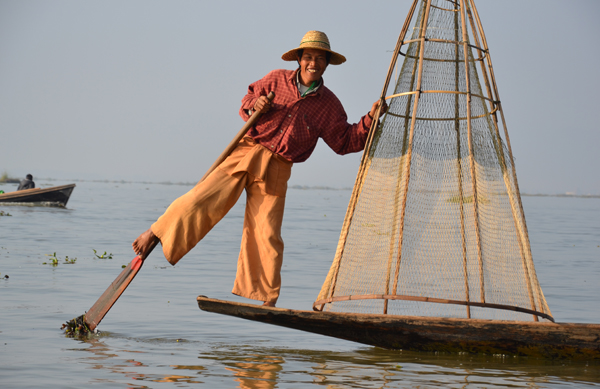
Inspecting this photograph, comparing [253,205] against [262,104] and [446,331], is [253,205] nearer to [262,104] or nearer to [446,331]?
[262,104]

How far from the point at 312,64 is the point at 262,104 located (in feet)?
1.24

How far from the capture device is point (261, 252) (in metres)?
3.97

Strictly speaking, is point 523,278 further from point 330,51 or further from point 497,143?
point 330,51

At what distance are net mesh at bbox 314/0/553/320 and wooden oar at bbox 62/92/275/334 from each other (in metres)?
0.74

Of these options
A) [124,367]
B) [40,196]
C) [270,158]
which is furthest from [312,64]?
[40,196]

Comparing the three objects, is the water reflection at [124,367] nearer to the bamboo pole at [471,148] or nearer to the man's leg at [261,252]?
the man's leg at [261,252]

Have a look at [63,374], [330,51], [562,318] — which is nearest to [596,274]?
[562,318]

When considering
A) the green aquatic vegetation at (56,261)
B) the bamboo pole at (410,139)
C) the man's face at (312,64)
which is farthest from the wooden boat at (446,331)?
the green aquatic vegetation at (56,261)

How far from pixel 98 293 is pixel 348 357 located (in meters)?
2.56

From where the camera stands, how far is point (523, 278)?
399 cm

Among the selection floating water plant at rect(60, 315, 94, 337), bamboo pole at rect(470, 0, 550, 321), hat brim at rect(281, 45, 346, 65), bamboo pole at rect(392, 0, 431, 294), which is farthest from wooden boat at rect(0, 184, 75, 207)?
bamboo pole at rect(470, 0, 550, 321)

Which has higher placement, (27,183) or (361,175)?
(27,183)

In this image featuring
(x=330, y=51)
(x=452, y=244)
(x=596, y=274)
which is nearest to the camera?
(x=330, y=51)

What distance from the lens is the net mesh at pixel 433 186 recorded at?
12.8 ft
